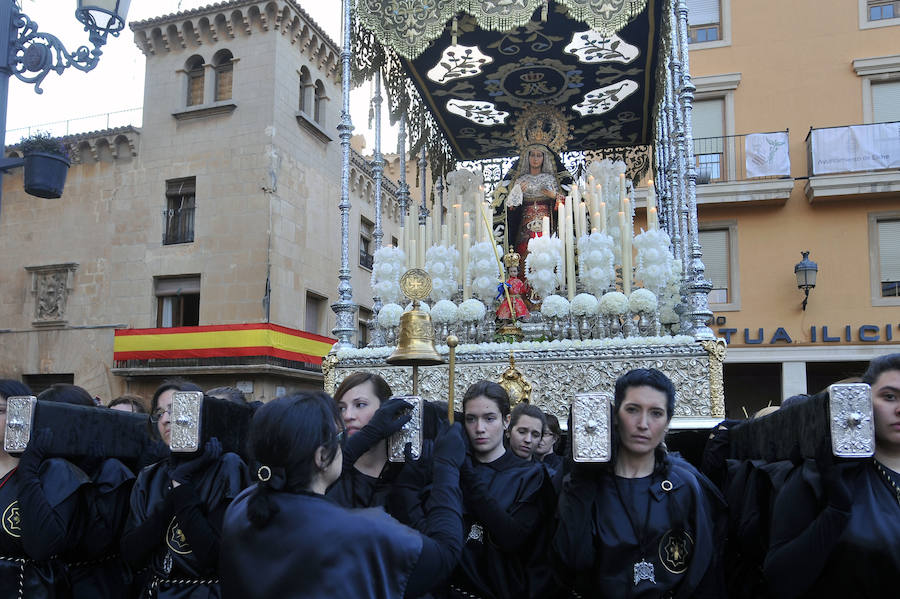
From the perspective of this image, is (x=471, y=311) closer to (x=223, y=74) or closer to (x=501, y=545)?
(x=501, y=545)

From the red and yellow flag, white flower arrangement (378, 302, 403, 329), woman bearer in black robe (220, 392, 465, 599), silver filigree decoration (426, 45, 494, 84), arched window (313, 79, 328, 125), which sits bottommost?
woman bearer in black robe (220, 392, 465, 599)

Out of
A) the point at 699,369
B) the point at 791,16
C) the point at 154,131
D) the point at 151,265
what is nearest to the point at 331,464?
the point at 699,369

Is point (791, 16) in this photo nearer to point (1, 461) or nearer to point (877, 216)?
point (877, 216)

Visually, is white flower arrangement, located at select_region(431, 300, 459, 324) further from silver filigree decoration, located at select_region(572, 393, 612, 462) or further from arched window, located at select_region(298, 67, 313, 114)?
arched window, located at select_region(298, 67, 313, 114)

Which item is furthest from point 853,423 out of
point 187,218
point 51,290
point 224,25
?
point 51,290

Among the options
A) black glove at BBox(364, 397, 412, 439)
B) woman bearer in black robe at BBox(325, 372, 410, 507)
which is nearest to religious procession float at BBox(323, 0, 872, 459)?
woman bearer in black robe at BBox(325, 372, 410, 507)

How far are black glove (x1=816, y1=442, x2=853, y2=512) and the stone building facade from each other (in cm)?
1626

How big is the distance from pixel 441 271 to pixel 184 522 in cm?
463

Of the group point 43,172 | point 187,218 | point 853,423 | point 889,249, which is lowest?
point 853,423

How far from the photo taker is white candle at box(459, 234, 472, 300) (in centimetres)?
721

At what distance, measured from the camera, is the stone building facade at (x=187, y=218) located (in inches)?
734

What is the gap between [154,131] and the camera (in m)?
20.1

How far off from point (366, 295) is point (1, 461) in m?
20.4

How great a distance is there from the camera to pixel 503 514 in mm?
2969
